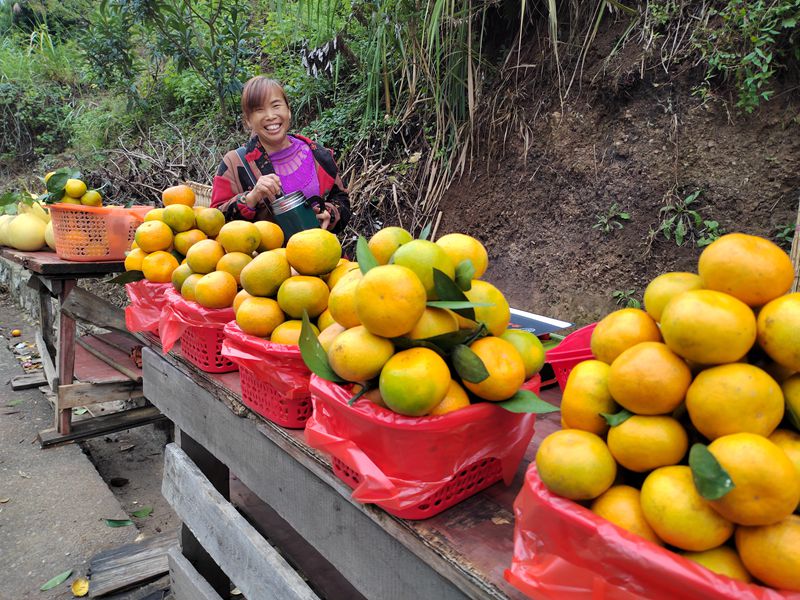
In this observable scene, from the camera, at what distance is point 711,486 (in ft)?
2.31

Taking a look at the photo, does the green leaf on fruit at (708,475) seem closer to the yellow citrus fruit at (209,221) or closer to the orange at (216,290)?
the orange at (216,290)

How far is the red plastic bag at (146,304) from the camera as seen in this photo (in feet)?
7.30

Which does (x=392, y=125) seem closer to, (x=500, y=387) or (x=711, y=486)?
(x=500, y=387)

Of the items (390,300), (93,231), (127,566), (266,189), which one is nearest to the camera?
(390,300)

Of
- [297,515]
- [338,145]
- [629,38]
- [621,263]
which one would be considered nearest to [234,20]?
[338,145]

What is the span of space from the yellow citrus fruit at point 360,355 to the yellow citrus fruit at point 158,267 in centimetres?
137

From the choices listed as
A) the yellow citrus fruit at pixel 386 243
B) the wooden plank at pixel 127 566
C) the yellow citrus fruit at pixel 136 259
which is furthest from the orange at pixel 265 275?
the wooden plank at pixel 127 566

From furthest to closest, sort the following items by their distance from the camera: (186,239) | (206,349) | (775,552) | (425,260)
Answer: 1. (186,239)
2. (206,349)
3. (425,260)
4. (775,552)

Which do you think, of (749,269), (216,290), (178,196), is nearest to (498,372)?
(749,269)

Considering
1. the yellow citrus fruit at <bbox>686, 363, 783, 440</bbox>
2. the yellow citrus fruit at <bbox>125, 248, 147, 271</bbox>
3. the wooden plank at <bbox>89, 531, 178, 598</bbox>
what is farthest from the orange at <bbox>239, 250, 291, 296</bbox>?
the wooden plank at <bbox>89, 531, 178, 598</bbox>

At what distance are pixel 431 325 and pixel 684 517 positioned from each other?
538 mm

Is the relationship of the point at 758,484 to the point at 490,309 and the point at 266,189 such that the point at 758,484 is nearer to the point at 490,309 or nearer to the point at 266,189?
→ the point at 490,309

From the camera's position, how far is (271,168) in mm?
3004

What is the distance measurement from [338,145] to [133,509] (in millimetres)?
3432
